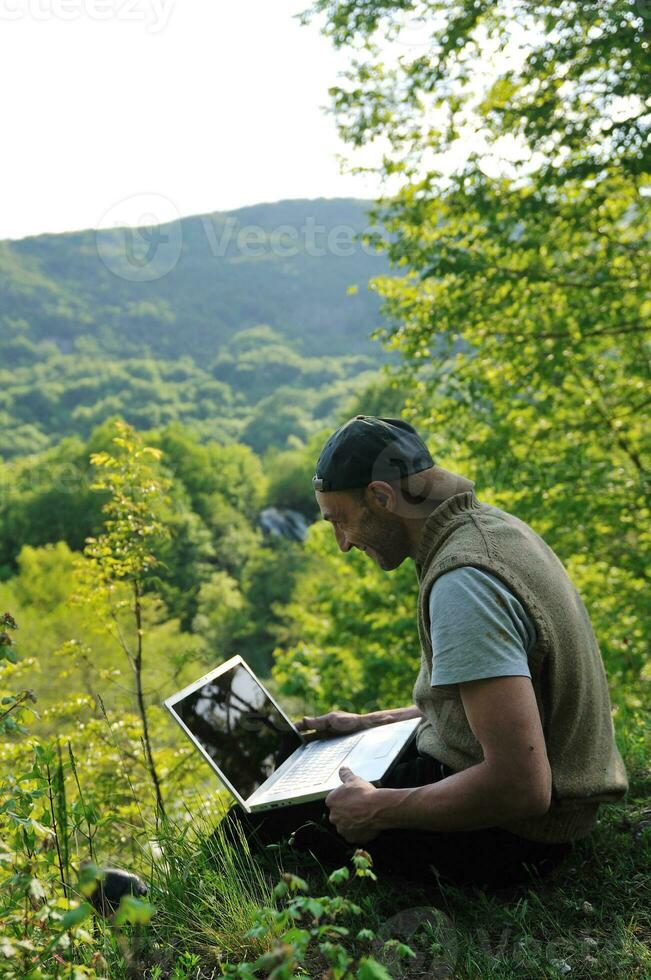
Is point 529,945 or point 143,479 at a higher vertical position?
point 143,479

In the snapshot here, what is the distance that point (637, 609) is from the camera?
9.27 meters

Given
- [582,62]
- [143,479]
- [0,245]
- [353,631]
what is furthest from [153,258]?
[0,245]

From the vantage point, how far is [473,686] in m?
1.99

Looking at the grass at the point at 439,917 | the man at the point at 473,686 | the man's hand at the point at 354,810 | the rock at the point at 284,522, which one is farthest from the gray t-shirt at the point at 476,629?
the rock at the point at 284,522

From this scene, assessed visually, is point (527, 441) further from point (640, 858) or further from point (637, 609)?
point (640, 858)

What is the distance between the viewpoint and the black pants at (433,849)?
2436mm

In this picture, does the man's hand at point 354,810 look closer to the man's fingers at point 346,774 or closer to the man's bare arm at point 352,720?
the man's fingers at point 346,774

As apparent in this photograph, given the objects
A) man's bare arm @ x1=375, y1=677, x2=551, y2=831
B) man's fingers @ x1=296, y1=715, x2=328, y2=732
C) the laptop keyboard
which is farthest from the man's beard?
man's fingers @ x1=296, y1=715, x2=328, y2=732

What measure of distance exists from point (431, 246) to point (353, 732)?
619 cm

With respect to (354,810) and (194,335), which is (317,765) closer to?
(354,810)

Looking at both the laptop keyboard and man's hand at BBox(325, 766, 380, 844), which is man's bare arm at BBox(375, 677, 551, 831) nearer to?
man's hand at BBox(325, 766, 380, 844)

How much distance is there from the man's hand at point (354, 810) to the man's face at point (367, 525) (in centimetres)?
66

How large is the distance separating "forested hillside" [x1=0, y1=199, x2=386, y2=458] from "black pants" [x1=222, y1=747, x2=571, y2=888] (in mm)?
77723

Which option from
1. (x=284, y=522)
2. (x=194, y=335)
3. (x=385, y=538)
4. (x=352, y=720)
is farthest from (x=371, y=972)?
(x=194, y=335)
